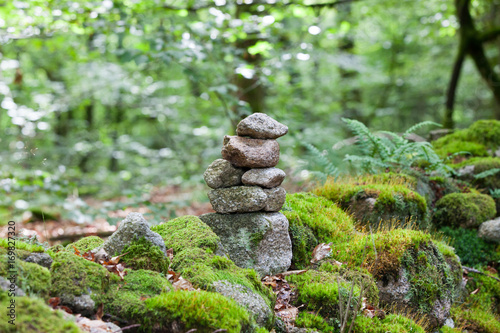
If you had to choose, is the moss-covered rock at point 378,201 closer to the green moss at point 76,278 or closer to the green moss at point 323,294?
the green moss at point 323,294

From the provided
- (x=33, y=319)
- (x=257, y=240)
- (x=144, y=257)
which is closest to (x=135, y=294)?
(x=144, y=257)

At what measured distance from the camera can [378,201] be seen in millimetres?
6062

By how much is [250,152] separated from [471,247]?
16.2ft

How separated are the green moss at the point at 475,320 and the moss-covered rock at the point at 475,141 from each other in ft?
14.3

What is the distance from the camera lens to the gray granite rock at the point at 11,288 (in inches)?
107

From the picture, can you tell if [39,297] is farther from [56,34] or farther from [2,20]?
[2,20]

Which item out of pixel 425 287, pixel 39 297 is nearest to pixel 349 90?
pixel 425 287

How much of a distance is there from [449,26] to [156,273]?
15.6m

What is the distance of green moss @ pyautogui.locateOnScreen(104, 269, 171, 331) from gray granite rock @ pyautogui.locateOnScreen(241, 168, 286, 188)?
1.71 metres

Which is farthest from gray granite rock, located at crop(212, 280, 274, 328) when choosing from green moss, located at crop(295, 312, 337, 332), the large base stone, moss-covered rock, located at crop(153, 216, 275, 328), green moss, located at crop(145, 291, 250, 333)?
the large base stone

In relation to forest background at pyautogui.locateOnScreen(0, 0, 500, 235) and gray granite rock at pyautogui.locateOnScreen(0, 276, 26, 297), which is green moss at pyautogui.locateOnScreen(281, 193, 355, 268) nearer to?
forest background at pyautogui.locateOnScreen(0, 0, 500, 235)

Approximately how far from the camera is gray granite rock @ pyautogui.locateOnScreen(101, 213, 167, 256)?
3896 mm

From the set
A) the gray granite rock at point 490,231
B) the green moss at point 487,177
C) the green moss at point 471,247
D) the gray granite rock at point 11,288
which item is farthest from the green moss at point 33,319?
the green moss at point 487,177

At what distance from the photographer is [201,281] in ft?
12.0
